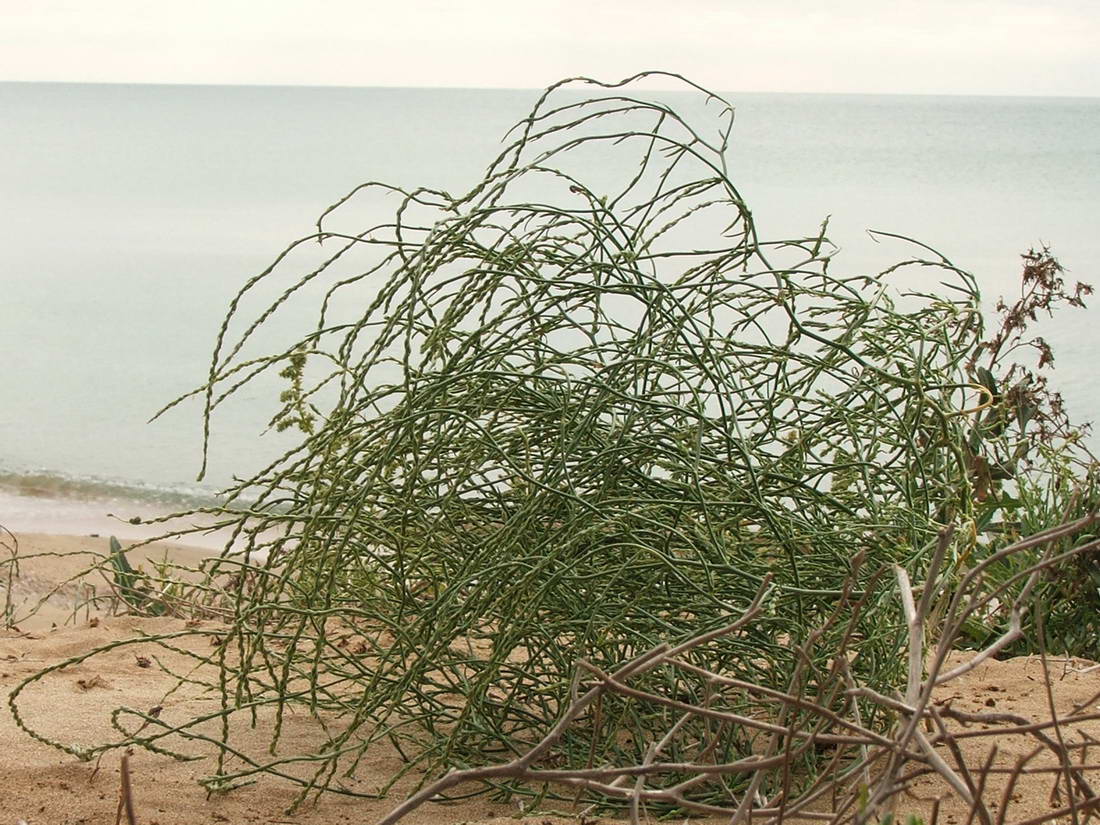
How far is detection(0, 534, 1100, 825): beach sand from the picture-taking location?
247cm

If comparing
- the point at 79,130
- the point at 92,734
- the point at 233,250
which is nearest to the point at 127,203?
the point at 233,250

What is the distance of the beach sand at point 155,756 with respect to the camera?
247 centimetres

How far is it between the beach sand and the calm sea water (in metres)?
0.73

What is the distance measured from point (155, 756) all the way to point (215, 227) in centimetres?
2672

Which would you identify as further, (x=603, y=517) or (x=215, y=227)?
(x=215, y=227)

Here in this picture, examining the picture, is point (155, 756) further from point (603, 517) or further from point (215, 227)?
point (215, 227)

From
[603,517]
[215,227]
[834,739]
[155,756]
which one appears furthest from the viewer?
[215,227]

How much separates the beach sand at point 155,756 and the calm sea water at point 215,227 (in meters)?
0.73

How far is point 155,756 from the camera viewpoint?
2768 mm

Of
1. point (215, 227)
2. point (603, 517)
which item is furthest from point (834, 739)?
point (215, 227)

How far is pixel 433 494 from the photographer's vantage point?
265 cm

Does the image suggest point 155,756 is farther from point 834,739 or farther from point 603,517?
point 834,739

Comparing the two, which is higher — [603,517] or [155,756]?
[603,517]

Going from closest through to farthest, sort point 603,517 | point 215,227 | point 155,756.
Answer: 1. point 603,517
2. point 155,756
3. point 215,227
